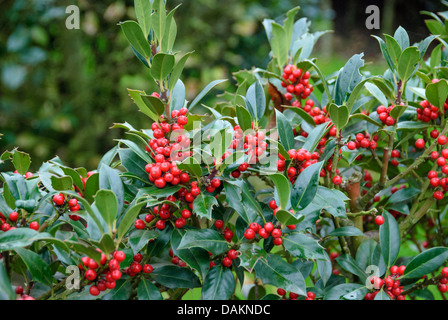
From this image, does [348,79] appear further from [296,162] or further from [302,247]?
[302,247]

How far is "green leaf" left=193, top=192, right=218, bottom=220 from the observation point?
0.95 metres

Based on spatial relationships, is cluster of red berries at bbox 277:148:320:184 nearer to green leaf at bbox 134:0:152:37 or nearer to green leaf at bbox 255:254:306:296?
green leaf at bbox 255:254:306:296

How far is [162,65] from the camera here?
1.03 m

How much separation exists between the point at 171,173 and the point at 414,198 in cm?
78

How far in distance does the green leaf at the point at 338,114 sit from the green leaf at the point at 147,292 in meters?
0.56

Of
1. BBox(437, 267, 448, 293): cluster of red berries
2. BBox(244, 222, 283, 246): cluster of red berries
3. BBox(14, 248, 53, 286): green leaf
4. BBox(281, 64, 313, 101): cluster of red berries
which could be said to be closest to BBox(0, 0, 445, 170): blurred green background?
BBox(281, 64, 313, 101): cluster of red berries

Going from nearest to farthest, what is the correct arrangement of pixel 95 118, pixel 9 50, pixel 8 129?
pixel 9 50, pixel 8 129, pixel 95 118

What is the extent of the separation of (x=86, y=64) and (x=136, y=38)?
2548 millimetres

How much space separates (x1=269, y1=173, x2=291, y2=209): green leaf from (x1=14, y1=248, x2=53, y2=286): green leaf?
48 cm

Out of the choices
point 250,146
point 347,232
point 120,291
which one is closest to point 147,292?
point 120,291

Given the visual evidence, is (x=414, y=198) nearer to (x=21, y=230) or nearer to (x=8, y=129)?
(x=21, y=230)
